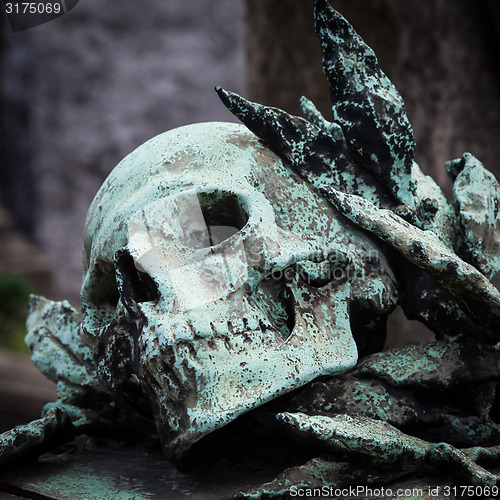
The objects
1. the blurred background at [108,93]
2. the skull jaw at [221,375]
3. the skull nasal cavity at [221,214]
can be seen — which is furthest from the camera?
the blurred background at [108,93]

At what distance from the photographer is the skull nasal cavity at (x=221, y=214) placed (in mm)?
1157

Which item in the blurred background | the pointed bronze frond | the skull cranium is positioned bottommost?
the skull cranium

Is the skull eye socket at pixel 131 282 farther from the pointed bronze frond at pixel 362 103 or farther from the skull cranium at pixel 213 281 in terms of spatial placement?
the pointed bronze frond at pixel 362 103

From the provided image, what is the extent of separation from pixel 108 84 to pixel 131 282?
2921mm

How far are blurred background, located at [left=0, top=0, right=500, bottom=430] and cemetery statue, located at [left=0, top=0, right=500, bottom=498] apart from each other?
1129 mm

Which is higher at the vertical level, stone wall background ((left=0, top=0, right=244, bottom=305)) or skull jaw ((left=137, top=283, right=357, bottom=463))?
stone wall background ((left=0, top=0, right=244, bottom=305))

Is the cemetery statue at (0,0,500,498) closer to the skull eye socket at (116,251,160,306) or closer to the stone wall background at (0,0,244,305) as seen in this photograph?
the skull eye socket at (116,251,160,306)

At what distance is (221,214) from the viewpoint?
119cm

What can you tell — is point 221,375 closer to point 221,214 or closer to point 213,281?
point 213,281

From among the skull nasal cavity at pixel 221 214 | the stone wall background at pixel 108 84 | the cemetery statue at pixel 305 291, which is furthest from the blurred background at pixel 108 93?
the skull nasal cavity at pixel 221 214

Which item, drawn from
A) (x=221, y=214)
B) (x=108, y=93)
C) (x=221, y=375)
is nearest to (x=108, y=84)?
(x=108, y=93)

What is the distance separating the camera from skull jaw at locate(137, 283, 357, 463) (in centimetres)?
103

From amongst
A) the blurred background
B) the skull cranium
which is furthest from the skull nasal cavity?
the blurred background

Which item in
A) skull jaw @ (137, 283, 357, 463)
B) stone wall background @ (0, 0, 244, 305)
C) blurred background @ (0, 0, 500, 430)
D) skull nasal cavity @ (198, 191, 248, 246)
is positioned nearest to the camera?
skull jaw @ (137, 283, 357, 463)
